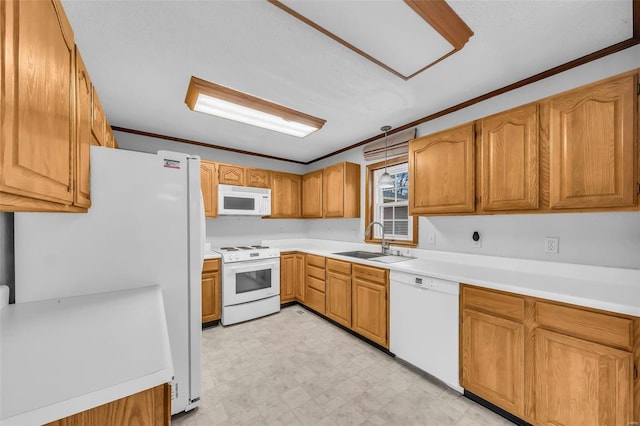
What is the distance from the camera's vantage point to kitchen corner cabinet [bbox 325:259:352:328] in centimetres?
286

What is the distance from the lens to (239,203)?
354 cm

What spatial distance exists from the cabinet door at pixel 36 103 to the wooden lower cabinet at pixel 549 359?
2.29 meters

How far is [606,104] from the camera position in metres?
1.43

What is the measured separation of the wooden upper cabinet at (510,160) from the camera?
1.70 m

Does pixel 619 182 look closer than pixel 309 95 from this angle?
Yes

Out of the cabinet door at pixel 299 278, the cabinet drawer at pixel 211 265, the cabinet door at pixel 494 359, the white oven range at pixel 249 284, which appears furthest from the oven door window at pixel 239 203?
the cabinet door at pixel 494 359

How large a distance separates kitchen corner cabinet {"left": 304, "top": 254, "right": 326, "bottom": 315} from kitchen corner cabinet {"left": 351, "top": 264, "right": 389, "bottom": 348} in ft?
1.99

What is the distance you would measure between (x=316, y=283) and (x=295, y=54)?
2716 millimetres

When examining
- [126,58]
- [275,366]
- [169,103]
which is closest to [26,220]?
[126,58]

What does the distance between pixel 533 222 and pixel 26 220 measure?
325 centimetres

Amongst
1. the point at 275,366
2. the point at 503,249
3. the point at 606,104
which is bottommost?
the point at 275,366

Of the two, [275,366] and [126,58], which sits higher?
[126,58]

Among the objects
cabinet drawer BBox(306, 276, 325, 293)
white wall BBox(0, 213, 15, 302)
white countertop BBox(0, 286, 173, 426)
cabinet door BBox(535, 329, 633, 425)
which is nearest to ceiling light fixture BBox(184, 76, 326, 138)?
white wall BBox(0, 213, 15, 302)

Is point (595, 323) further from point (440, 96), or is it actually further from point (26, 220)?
point (26, 220)
